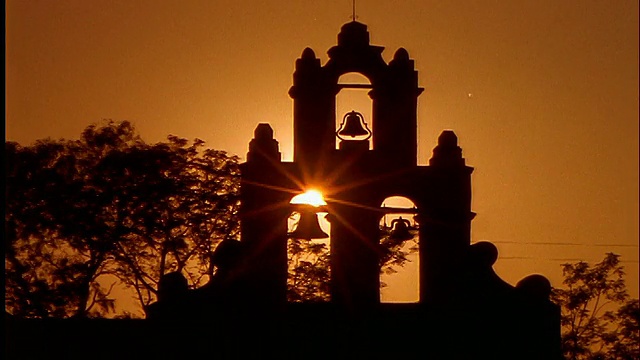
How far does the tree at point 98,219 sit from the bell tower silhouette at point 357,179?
14.1 m

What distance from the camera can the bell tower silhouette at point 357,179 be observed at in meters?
18.8

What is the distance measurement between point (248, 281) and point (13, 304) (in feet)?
50.0

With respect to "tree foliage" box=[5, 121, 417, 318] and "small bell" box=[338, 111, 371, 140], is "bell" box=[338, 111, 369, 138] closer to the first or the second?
"small bell" box=[338, 111, 371, 140]

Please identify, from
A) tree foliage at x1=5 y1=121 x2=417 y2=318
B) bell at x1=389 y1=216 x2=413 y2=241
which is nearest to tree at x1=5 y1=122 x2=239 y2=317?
tree foliage at x1=5 y1=121 x2=417 y2=318

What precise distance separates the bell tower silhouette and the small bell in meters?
0.03

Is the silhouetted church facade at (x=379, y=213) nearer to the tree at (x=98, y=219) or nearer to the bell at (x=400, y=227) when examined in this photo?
the bell at (x=400, y=227)

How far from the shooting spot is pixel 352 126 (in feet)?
63.9

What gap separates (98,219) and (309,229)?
14.1 m

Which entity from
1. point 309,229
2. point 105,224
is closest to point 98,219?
point 105,224

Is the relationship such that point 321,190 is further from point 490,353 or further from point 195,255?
point 195,255

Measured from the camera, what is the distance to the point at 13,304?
32.3 m

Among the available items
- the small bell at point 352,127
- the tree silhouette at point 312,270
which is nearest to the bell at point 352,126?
the small bell at point 352,127

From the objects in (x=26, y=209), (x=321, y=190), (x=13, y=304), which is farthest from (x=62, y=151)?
(x=321, y=190)

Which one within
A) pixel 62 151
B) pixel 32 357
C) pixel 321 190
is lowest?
pixel 32 357
